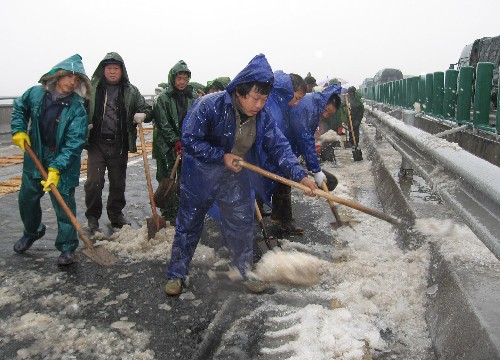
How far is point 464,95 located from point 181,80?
11.9ft

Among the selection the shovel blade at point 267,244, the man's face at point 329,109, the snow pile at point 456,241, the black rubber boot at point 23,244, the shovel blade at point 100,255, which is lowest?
the shovel blade at point 267,244

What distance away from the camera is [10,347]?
2826 millimetres

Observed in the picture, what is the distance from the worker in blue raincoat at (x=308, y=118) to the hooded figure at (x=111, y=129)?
1828 mm

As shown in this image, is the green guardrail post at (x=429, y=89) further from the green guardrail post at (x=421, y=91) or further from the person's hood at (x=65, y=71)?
the person's hood at (x=65, y=71)

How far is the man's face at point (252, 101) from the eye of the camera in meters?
3.48

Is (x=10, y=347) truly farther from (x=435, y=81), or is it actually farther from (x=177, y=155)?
(x=435, y=81)

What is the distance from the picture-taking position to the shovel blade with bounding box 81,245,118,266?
14.0ft

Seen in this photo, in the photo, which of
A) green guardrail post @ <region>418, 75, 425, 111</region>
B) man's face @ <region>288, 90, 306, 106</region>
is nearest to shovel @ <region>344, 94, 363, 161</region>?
green guardrail post @ <region>418, 75, 425, 111</region>

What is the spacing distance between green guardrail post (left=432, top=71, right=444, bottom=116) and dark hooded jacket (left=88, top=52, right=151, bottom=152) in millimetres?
4452

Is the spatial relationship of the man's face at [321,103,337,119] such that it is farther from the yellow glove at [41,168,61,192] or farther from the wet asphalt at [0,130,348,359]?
the yellow glove at [41,168,61,192]

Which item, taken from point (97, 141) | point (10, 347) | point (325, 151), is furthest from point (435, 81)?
point (10, 347)

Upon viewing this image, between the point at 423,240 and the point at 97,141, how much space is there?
12.9 ft

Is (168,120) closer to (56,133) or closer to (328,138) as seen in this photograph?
(56,133)

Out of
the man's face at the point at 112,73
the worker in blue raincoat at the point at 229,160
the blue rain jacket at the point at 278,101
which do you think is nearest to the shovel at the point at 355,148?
the blue rain jacket at the point at 278,101
